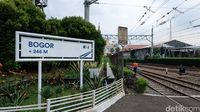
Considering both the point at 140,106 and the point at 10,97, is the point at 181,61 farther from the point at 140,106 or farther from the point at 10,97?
the point at 10,97

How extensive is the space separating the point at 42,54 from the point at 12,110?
9.39ft

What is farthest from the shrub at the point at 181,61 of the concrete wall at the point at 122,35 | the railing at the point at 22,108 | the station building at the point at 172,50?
the railing at the point at 22,108

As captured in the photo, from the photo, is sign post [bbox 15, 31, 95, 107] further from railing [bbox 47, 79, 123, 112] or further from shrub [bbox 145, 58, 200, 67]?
shrub [bbox 145, 58, 200, 67]

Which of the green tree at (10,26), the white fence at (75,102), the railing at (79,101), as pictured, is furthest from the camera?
the green tree at (10,26)

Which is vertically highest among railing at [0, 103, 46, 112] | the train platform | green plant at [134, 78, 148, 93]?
railing at [0, 103, 46, 112]

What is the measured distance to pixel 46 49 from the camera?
11766mm

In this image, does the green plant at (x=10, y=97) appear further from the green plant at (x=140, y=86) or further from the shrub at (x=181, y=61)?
the shrub at (x=181, y=61)

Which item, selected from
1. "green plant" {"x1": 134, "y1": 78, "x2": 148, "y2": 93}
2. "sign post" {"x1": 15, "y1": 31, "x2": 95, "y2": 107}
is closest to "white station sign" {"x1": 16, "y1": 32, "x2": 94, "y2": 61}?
"sign post" {"x1": 15, "y1": 31, "x2": 95, "y2": 107}

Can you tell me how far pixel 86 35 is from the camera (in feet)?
114

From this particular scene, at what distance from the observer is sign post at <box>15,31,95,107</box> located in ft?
34.8

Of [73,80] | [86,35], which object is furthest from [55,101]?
[86,35]

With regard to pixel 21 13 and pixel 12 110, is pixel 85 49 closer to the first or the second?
pixel 12 110

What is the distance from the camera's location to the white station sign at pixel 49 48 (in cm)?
1061

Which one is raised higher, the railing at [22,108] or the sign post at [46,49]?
the sign post at [46,49]
